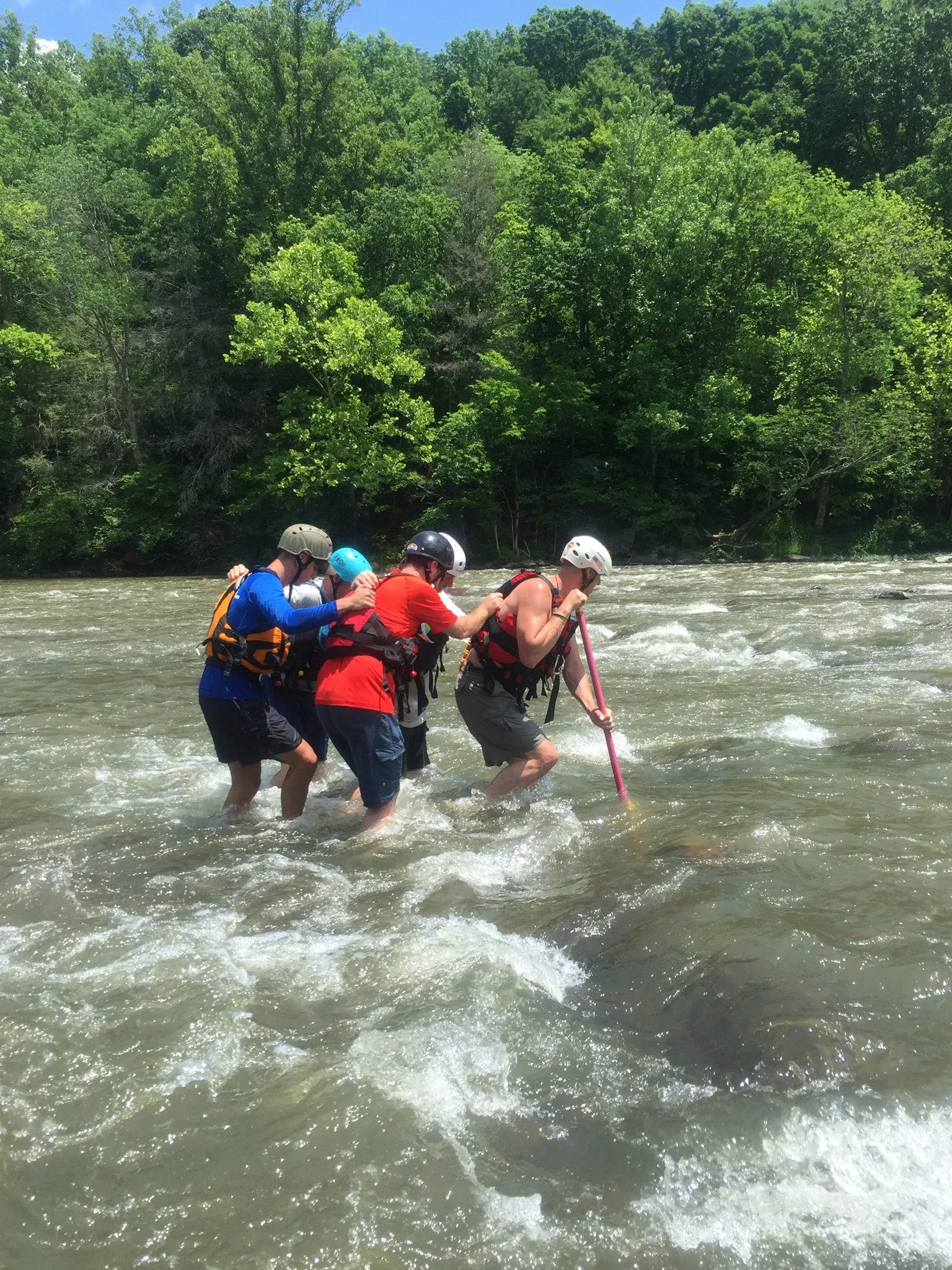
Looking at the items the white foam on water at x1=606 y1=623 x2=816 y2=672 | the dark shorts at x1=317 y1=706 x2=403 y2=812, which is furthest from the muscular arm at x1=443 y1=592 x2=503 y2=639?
the white foam on water at x1=606 y1=623 x2=816 y2=672

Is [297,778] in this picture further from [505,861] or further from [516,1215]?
[516,1215]

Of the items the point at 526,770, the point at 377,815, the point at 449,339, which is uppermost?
the point at 449,339

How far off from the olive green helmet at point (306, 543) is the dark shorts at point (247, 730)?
92 centimetres

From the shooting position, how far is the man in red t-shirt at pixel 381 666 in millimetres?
5508

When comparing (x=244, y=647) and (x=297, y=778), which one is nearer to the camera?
(x=244, y=647)

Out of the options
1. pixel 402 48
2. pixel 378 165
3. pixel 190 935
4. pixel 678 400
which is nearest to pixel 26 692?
pixel 190 935

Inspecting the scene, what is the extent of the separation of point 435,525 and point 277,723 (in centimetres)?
2537

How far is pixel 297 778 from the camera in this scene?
6246 mm

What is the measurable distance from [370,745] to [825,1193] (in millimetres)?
3289

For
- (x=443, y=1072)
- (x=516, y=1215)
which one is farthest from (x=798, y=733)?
(x=516, y=1215)

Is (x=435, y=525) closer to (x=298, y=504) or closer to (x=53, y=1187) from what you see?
(x=298, y=504)

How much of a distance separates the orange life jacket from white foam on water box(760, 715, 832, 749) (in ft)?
13.4

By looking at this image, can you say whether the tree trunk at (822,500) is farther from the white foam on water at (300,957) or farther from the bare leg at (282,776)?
the white foam on water at (300,957)

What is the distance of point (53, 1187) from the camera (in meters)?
2.96
